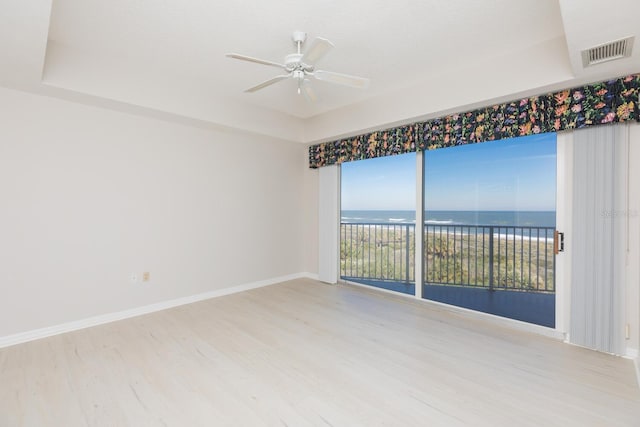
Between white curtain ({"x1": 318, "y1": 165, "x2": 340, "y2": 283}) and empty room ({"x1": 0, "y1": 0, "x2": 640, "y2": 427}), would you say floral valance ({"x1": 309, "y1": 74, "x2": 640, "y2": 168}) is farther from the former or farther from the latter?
white curtain ({"x1": 318, "y1": 165, "x2": 340, "y2": 283})

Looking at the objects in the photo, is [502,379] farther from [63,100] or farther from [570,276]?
[63,100]

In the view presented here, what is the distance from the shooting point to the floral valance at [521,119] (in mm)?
2420

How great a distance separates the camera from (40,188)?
284 cm

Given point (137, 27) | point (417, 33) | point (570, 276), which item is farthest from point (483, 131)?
point (137, 27)

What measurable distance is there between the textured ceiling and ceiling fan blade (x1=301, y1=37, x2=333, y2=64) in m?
0.36

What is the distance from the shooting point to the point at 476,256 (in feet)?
12.3

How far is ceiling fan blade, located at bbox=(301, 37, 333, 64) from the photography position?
191cm

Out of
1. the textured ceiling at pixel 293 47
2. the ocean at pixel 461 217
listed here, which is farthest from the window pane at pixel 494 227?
the textured ceiling at pixel 293 47

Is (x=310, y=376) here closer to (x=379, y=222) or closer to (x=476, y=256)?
(x=476, y=256)

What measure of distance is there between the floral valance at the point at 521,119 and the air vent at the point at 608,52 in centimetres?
45

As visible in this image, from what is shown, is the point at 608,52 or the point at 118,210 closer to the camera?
the point at 608,52

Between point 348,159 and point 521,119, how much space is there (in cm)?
222

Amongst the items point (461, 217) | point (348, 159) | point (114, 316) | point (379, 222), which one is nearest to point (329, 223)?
point (379, 222)

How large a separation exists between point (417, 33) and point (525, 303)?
3006 millimetres
